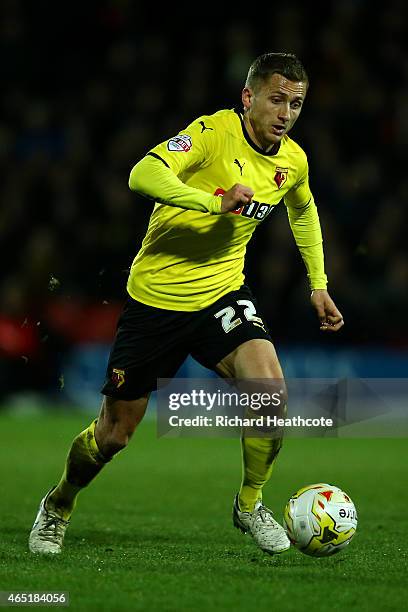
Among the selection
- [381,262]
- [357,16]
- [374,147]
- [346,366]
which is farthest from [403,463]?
[357,16]

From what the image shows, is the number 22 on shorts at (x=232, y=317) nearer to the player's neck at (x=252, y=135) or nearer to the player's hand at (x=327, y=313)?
the player's hand at (x=327, y=313)

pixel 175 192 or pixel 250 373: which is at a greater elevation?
pixel 175 192

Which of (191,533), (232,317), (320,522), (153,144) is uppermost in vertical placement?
(232,317)

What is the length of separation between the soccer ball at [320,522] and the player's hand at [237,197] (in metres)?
1.43

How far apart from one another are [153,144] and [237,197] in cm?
999

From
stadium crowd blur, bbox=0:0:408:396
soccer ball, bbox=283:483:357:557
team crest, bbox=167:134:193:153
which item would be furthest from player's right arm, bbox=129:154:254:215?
stadium crowd blur, bbox=0:0:408:396

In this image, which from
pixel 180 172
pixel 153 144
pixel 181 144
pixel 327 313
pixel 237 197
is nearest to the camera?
pixel 237 197

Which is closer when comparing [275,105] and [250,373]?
[250,373]

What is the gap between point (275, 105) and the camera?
18.1ft

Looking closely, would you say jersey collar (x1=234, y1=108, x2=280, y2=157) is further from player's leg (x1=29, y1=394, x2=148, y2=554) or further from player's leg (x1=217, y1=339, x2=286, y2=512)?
player's leg (x1=29, y1=394, x2=148, y2=554)

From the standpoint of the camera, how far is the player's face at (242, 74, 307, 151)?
550cm

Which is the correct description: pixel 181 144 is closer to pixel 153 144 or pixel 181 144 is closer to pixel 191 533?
pixel 191 533

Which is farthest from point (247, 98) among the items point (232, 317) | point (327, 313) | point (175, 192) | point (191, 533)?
point (191, 533)

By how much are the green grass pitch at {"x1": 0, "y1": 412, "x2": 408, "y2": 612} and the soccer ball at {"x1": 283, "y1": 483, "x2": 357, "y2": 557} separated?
11cm
